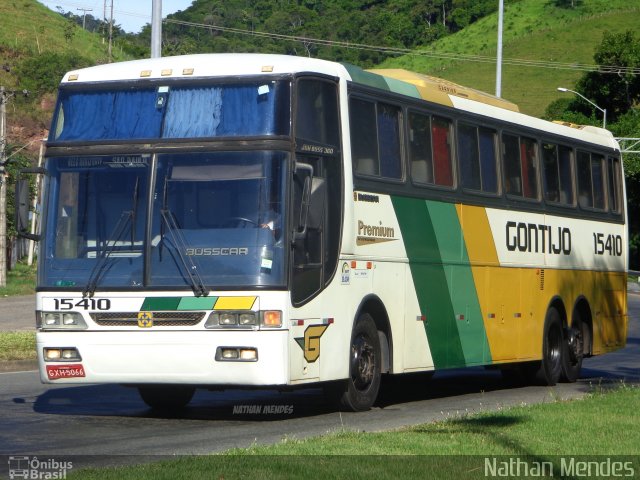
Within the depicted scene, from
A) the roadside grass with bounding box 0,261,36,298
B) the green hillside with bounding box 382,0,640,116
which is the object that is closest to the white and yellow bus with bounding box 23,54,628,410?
the roadside grass with bounding box 0,261,36,298

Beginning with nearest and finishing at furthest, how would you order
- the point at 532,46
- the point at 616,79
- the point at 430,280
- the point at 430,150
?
the point at 430,280, the point at 430,150, the point at 616,79, the point at 532,46

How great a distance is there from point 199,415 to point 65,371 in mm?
1815

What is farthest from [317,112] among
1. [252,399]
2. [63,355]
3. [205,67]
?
[252,399]

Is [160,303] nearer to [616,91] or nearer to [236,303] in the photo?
[236,303]

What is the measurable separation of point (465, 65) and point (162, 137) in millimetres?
125541

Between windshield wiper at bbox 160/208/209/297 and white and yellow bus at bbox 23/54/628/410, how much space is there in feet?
0.05

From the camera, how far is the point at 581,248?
2016 centimetres

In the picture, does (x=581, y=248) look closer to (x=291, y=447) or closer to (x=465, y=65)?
(x=291, y=447)

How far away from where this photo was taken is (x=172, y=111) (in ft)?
42.4

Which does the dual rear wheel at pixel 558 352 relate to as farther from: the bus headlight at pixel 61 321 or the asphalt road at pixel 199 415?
the bus headlight at pixel 61 321

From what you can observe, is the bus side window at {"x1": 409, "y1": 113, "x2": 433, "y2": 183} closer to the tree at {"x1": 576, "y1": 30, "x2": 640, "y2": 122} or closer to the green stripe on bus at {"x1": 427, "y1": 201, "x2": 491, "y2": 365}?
the green stripe on bus at {"x1": 427, "y1": 201, "x2": 491, "y2": 365}

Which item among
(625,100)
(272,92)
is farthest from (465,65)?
(272,92)

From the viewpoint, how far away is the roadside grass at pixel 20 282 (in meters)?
45.2

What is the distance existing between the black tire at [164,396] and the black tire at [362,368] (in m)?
1.76
